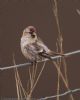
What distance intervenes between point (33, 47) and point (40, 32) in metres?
2.04

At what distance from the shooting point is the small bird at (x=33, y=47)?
3864mm

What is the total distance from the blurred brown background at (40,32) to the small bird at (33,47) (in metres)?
1.71

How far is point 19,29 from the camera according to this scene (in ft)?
19.6

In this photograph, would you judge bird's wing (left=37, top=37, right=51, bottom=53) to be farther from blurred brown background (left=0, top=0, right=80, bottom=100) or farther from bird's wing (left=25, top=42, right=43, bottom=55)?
blurred brown background (left=0, top=0, right=80, bottom=100)

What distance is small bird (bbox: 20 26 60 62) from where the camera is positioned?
12.7 ft

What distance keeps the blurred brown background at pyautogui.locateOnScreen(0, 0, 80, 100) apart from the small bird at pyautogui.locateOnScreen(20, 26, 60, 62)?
1.71 meters

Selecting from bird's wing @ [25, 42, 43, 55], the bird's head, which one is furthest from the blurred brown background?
bird's wing @ [25, 42, 43, 55]

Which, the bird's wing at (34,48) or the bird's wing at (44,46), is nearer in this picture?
the bird's wing at (44,46)

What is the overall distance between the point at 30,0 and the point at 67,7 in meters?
0.33

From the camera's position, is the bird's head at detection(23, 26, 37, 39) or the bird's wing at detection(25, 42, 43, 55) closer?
the bird's wing at detection(25, 42, 43, 55)

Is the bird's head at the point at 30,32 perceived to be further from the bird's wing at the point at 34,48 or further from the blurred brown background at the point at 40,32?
the blurred brown background at the point at 40,32

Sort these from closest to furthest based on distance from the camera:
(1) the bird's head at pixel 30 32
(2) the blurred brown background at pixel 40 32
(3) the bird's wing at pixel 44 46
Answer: (3) the bird's wing at pixel 44 46 < (1) the bird's head at pixel 30 32 < (2) the blurred brown background at pixel 40 32

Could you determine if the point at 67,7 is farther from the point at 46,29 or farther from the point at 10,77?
the point at 10,77

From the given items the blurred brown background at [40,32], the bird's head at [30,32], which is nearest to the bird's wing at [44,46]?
the bird's head at [30,32]
